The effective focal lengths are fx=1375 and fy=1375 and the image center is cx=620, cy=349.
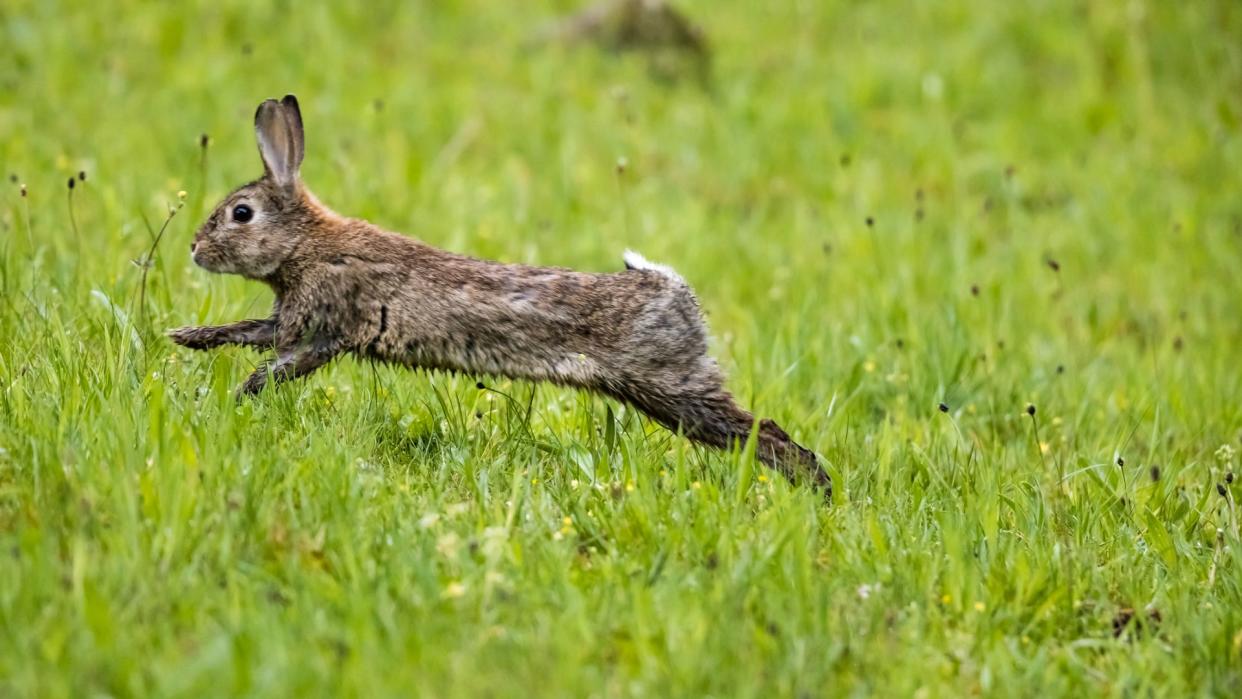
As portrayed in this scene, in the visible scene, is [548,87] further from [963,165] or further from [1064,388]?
[1064,388]

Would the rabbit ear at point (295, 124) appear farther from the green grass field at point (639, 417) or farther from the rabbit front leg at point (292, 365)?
the rabbit front leg at point (292, 365)

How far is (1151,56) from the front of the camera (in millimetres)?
13664

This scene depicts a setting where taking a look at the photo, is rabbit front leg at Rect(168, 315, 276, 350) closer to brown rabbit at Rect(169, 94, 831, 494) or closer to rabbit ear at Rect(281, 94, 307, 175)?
brown rabbit at Rect(169, 94, 831, 494)

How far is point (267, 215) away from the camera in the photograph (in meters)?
6.06

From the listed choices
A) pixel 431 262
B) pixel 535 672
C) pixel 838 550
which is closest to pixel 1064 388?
pixel 838 550

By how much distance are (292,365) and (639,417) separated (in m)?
1.52

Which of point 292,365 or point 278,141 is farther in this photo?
point 278,141

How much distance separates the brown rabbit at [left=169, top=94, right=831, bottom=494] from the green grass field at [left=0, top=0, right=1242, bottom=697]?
187mm

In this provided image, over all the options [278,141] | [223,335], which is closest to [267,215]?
[278,141]

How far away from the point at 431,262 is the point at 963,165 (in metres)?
6.76

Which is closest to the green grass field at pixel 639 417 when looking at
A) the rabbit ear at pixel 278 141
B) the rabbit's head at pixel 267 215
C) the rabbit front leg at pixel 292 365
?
the rabbit front leg at pixel 292 365

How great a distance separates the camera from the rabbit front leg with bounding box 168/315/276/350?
557 centimetres

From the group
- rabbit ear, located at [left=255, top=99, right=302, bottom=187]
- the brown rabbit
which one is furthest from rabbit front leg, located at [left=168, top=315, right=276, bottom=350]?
rabbit ear, located at [left=255, top=99, right=302, bottom=187]

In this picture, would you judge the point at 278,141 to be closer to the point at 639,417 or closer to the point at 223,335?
the point at 223,335
